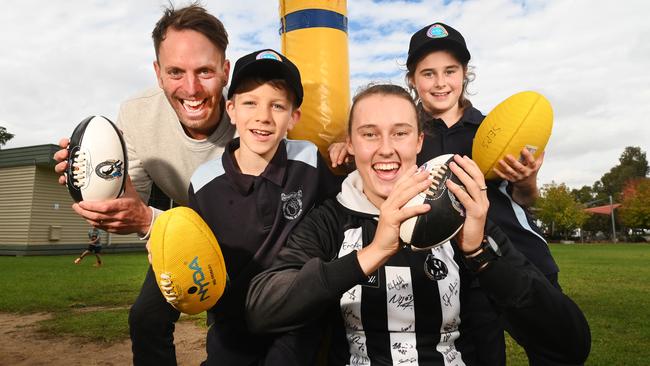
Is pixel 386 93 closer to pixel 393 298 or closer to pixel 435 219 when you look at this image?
pixel 435 219

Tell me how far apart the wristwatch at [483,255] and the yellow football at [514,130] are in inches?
41.7

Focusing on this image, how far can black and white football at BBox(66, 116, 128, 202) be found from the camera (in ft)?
9.28

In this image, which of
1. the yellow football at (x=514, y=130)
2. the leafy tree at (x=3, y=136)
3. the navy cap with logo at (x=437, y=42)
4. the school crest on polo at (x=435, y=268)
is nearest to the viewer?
the school crest on polo at (x=435, y=268)

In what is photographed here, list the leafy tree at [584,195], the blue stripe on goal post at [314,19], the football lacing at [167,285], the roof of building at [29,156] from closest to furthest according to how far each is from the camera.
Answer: the football lacing at [167,285] → the blue stripe on goal post at [314,19] → the roof of building at [29,156] → the leafy tree at [584,195]

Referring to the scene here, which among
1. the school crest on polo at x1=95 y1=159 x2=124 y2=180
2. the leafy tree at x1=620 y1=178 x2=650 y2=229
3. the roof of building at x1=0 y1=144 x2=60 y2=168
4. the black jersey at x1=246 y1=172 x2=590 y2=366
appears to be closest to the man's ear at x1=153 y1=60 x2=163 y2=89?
the school crest on polo at x1=95 y1=159 x2=124 y2=180

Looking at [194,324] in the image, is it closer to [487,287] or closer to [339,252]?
[339,252]

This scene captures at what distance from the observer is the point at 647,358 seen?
4.69 metres

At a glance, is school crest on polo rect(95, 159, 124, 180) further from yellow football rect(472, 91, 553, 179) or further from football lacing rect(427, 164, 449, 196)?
yellow football rect(472, 91, 553, 179)

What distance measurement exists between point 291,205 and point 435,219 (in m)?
1.08

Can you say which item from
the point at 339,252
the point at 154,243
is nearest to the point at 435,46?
the point at 339,252

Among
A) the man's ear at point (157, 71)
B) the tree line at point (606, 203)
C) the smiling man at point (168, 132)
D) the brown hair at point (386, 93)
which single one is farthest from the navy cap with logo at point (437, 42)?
the tree line at point (606, 203)

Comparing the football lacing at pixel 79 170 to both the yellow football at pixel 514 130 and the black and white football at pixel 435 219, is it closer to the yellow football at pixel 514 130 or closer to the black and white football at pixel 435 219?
the black and white football at pixel 435 219

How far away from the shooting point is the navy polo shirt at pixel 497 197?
10.0ft

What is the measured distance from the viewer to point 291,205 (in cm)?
270
